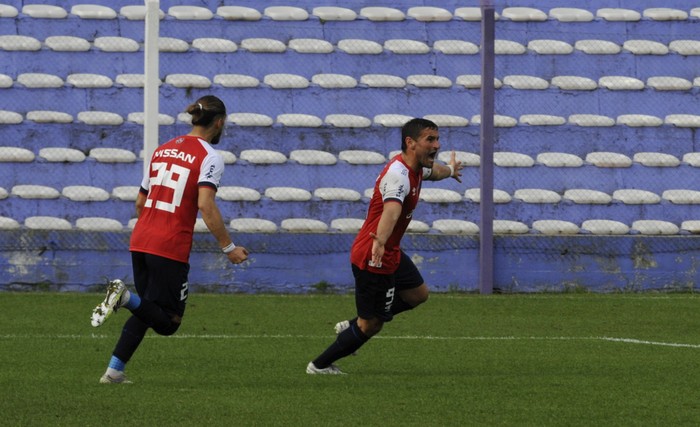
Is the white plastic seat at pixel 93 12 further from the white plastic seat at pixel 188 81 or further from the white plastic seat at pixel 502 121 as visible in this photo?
the white plastic seat at pixel 502 121

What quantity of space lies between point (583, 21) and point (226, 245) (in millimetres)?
10606

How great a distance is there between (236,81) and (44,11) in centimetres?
268

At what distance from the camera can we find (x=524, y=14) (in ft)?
55.1

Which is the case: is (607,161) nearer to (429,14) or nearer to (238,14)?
(429,14)

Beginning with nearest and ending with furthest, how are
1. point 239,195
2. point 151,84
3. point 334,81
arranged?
point 151,84 < point 239,195 < point 334,81

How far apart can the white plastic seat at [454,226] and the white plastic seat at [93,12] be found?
505 cm

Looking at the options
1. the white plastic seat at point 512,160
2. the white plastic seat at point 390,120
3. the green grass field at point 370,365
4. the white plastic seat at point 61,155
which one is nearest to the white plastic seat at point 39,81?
the white plastic seat at point 61,155

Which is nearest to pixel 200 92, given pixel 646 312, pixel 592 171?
pixel 592 171

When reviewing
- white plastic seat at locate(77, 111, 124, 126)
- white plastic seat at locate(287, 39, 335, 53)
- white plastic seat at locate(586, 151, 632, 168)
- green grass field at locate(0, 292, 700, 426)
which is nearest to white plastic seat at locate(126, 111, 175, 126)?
white plastic seat at locate(77, 111, 124, 126)

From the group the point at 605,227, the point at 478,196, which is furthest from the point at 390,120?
the point at 605,227

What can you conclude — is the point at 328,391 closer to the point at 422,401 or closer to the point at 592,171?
the point at 422,401

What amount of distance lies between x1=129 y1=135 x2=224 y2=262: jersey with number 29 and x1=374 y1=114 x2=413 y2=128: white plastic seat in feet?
27.1

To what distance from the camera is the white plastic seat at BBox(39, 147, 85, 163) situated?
14930 mm

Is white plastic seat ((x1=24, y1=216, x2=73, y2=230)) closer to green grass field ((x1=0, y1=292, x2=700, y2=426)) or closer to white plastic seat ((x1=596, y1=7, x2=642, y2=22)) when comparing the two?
green grass field ((x1=0, y1=292, x2=700, y2=426))
